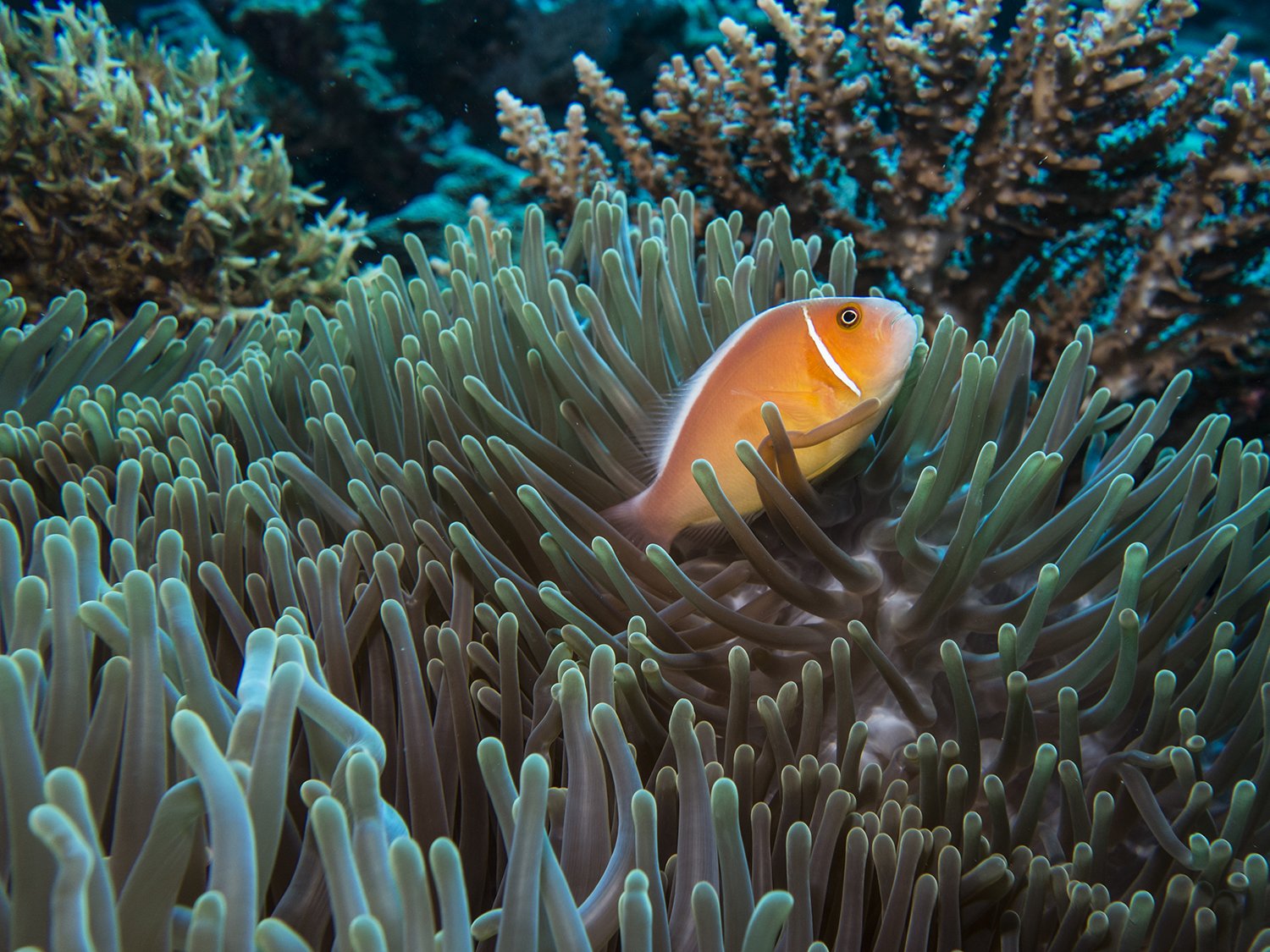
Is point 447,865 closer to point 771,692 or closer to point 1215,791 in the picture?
point 771,692

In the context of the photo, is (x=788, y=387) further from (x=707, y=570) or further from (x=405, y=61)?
(x=405, y=61)

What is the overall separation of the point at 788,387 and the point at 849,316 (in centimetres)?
15

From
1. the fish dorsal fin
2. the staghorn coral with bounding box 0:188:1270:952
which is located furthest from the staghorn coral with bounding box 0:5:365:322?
the fish dorsal fin

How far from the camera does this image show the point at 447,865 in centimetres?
72

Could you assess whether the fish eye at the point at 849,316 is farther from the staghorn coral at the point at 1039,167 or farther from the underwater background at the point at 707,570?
the staghorn coral at the point at 1039,167

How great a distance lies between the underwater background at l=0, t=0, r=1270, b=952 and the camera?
2.92 ft

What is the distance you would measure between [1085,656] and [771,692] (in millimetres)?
492

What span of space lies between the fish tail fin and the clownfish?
1cm

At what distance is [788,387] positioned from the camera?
1413 mm

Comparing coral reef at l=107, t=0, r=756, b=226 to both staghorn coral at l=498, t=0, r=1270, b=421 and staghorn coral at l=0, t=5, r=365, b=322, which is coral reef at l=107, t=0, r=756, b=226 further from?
staghorn coral at l=498, t=0, r=1270, b=421

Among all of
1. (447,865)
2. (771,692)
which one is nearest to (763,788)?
(771,692)

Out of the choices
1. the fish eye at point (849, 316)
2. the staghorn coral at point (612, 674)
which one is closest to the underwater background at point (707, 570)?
the staghorn coral at point (612, 674)

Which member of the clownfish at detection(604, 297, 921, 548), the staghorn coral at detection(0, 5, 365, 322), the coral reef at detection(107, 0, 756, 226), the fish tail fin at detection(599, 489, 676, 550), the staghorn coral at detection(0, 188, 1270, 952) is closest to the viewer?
the staghorn coral at detection(0, 188, 1270, 952)

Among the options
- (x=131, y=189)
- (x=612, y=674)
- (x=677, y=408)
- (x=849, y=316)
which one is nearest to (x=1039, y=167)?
(x=849, y=316)
